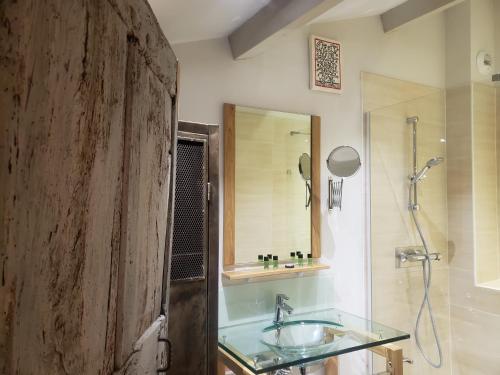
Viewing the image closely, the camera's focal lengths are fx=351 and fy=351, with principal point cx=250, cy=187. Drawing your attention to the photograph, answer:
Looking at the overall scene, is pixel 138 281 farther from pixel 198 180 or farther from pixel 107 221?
pixel 198 180

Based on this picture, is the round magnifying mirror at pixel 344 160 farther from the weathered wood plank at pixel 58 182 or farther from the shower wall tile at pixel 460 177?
the weathered wood plank at pixel 58 182

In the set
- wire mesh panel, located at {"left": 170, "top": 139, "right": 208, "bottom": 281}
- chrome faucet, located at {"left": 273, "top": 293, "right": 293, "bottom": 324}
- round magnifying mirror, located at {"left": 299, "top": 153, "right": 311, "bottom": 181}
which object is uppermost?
round magnifying mirror, located at {"left": 299, "top": 153, "right": 311, "bottom": 181}

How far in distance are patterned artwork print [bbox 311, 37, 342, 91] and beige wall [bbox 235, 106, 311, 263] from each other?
0.87ft

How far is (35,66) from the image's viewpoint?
1.27ft

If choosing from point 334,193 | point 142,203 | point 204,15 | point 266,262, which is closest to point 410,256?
Answer: point 334,193

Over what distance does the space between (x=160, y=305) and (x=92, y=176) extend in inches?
20.4

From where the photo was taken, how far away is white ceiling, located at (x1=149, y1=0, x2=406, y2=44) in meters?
1.24

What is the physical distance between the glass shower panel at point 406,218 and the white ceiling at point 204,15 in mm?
825

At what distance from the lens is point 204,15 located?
1.42 m

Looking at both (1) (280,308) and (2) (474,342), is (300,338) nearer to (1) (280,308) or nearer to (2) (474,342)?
(1) (280,308)

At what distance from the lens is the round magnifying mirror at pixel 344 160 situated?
2.03 meters

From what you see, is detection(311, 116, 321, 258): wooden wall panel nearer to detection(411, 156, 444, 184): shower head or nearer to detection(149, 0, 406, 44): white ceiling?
detection(149, 0, 406, 44): white ceiling

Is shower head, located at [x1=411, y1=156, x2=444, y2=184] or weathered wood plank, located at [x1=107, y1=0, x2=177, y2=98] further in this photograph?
shower head, located at [x1=411, y1=156, x2=444, y2=184]

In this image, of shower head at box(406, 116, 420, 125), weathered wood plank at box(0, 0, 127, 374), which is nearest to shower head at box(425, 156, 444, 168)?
shower head at box(406, 116, 420, 125)
